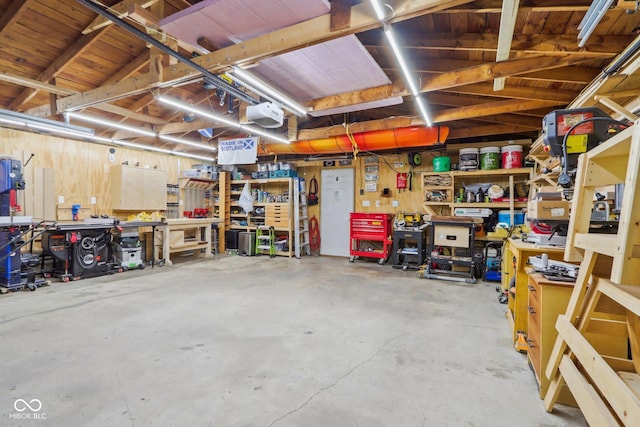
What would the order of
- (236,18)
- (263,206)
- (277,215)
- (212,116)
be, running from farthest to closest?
(263,206) → (277,215) → (212,116) → (236,18)

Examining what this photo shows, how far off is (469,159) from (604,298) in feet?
15.1

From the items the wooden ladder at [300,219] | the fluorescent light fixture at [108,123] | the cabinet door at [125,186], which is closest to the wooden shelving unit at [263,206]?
the wooden ladder at [300,219]

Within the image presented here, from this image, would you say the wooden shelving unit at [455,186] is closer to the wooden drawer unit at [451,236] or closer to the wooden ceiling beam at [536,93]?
the wooden drawer unit at [451,236]

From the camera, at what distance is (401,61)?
289 centimetres

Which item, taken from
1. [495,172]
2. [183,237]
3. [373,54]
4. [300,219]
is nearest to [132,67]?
[373,54]

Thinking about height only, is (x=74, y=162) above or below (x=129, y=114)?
below

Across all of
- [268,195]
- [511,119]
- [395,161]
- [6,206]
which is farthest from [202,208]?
[511,119]

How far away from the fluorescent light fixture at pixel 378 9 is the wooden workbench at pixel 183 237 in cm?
592

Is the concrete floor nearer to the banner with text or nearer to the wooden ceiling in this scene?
the wooden ceiling

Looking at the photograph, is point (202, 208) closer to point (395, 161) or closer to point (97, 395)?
point (395, 161)

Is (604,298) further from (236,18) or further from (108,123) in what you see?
(108,123)

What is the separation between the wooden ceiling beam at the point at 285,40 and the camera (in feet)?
7.00

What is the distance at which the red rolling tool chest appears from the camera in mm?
6629

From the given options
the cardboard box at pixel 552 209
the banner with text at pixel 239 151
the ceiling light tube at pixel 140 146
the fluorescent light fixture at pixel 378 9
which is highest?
the fluorescent light fixture at pixel 378 9
